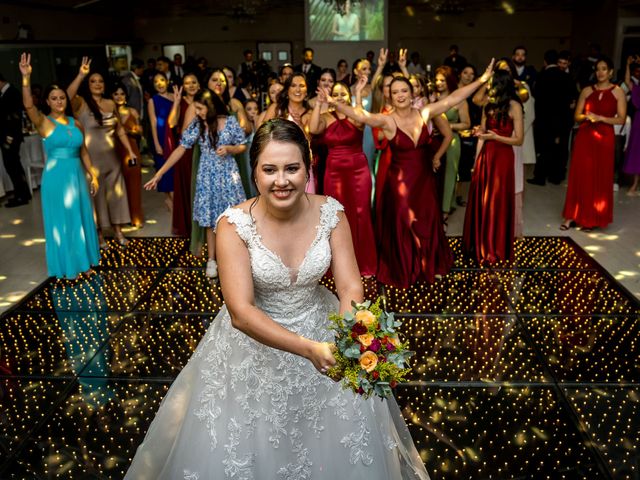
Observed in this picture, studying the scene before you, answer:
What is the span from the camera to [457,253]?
5.39 meters

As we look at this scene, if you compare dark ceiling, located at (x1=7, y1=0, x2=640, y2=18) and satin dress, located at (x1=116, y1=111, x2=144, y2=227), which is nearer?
satin dress, located at (x1=116, y1=111, x2=144, y2=227)

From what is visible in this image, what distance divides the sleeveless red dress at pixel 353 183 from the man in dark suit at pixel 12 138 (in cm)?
410

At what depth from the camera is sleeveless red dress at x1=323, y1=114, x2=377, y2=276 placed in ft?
15.6

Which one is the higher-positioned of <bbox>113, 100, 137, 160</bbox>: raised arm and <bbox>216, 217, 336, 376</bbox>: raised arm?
<bbox>113, 100, 137, 160</bbox>: raised arm

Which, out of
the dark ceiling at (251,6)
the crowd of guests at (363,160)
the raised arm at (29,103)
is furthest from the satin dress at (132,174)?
the dark ceiling at (251,6)

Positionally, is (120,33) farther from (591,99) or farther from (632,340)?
(632,340)

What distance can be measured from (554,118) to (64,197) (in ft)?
19.0

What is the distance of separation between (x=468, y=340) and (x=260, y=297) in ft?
6.85

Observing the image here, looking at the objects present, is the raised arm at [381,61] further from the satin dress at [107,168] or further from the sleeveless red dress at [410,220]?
the satin dress at [107,168]

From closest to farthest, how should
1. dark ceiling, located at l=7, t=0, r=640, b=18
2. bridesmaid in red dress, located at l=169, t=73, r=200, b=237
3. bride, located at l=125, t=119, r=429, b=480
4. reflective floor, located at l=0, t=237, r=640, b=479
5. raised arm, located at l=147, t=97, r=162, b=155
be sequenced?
bride, located at l=125, t=119, r=429, b=480
reflective floor, located at l=0, t=237, r=640, b=479
bridesmaid in red dress, located at l=169, t=73, r=200, b=237
raised arm, located at l=147, t=97, r=162, b=155
dark ceiling, located at l=7, t=0, r=640, b=18

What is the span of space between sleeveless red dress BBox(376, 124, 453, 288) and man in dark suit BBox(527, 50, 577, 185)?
3.62 metres

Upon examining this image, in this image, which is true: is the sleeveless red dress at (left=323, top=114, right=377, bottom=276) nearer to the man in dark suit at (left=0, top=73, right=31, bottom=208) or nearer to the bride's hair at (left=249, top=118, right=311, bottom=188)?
the bride's hair at (left=249, top=118, right=311, bottom=188)

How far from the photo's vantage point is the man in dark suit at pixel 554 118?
780 cm

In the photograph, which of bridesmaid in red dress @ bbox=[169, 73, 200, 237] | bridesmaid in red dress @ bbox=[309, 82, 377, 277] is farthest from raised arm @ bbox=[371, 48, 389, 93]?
bridesmaid in red dress @ bbox=[169, 73, 200, 237]
